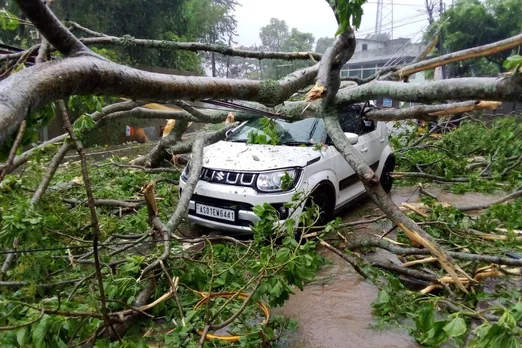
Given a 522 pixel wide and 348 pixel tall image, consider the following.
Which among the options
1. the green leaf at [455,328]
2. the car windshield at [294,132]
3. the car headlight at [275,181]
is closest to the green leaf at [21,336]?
the green leaf at [455,328]

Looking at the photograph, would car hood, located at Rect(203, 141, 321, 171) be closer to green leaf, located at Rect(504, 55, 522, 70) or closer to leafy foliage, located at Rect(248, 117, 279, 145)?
leafy foliage, located at Rect(248, 117, 279, 145)

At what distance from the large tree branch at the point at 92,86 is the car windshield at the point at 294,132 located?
2.46 m

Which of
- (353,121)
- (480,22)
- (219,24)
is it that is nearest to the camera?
(353,121)

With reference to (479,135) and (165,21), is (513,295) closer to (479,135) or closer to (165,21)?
(479,135)

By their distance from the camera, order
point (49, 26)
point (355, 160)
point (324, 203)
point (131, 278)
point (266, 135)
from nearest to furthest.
Result: point (49, 26) < point (131, 278) < point (355, 160) < point (324, 203) < point (266, 135)

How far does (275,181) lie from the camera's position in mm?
4148

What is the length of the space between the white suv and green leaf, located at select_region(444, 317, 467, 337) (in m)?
2.50

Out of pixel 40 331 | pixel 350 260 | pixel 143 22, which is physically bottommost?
pixel 350 260

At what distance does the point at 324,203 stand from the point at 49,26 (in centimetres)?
363

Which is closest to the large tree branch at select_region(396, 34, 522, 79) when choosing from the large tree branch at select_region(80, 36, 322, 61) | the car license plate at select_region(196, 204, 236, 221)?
the large tree branch at select_region(80, 36, 322, 61)

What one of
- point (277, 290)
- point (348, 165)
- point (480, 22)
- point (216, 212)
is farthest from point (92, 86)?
point (480, 22)

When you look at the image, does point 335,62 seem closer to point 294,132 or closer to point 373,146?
point 294,132

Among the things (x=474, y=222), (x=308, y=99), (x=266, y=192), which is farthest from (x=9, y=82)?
(x=474, y=222)

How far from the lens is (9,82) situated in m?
1.23
